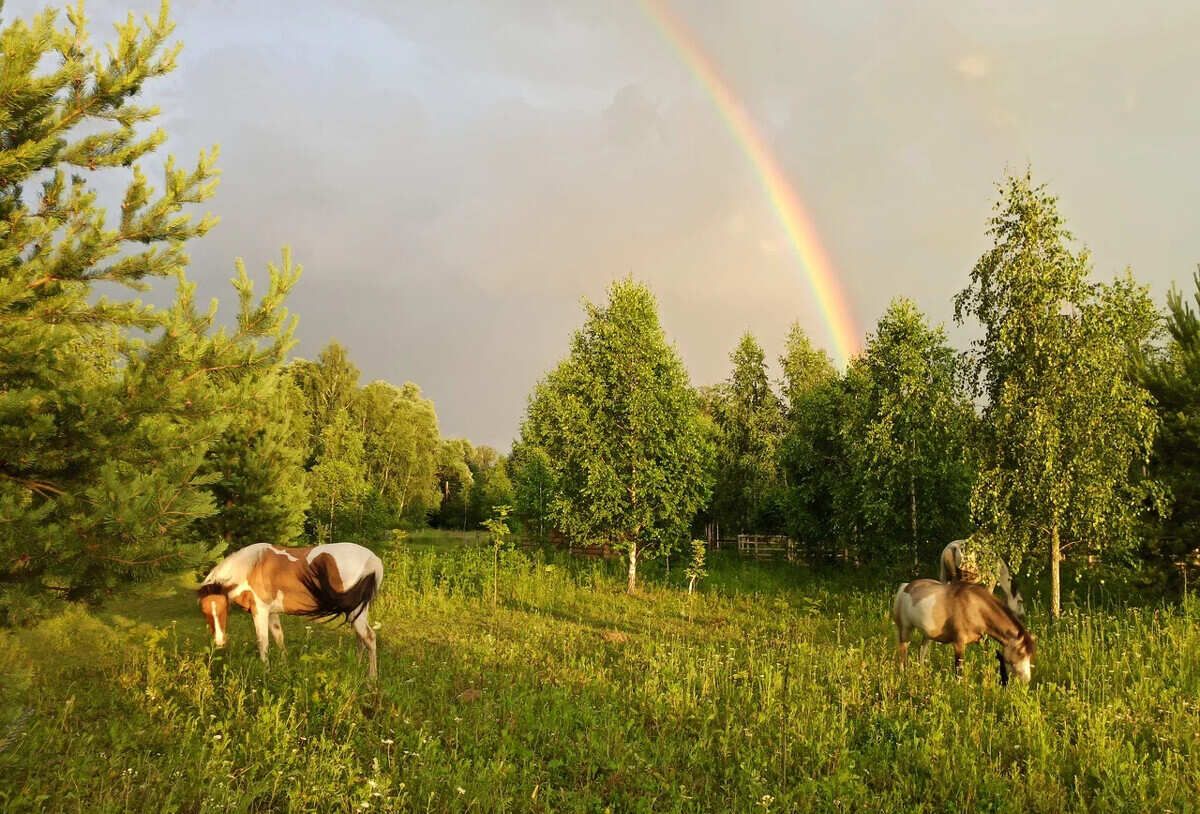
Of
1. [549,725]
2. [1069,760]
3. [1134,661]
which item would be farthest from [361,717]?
[1134,661]

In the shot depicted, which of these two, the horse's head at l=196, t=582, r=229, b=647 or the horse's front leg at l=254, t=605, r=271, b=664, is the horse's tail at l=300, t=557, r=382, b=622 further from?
the horse's head at l=196, t=582, r=229, b=647

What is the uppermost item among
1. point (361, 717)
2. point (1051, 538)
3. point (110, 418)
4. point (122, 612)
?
point (110, 418)

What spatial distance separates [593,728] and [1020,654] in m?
6.17

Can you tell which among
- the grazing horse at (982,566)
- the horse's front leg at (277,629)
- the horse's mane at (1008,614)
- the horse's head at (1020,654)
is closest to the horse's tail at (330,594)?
the horse's front leg at (277,629)

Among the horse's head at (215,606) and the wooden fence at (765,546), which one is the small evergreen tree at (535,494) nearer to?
the wooden fence at (765,546)

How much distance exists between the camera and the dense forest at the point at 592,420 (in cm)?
698

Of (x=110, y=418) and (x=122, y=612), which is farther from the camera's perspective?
(x=122, y=612)

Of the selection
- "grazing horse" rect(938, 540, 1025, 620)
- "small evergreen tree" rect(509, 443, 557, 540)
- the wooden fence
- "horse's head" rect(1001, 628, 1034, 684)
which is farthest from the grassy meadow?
"small evergreen tree" rect(509, 443, 557, 540)

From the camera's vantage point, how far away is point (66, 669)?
32.1ft

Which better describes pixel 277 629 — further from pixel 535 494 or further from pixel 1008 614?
A: pixel 535 494

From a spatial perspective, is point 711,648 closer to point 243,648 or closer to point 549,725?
point 549,725

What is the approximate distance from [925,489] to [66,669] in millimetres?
21501

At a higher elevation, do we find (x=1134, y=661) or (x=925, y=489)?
(x=925, y=489)

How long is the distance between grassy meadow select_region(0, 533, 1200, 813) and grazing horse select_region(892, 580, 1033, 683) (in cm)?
45
